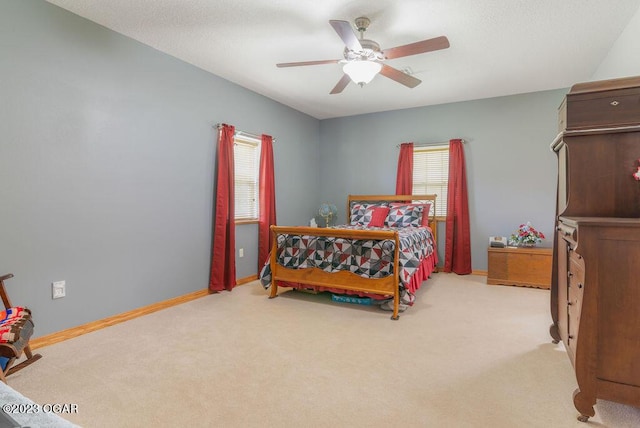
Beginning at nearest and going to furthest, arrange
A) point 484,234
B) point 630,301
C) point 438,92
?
1. point 630,301
2. point 438,92
3. point 484,234

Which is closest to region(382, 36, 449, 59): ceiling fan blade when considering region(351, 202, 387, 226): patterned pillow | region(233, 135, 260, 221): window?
region(233, 135, 260, 221): window

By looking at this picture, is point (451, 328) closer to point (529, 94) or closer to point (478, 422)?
point (478, 422)

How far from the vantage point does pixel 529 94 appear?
15.0 ft

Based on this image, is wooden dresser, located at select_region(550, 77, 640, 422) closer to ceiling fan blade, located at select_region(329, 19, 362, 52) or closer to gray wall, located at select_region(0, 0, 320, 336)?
ceiling fan blade, located at select_region(329, 19, 362, 52)

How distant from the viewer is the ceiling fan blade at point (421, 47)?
2.28 metres

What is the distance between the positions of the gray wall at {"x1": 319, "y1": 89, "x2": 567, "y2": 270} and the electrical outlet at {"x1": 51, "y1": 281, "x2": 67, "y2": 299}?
4.22 meters

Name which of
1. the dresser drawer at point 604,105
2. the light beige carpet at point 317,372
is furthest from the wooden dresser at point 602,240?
the light beige carpet at point 317,372

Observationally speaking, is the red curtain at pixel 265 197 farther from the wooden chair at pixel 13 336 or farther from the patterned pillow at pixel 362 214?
the wooden chair at pixel 13 336

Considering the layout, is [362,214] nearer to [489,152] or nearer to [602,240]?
[489,152]

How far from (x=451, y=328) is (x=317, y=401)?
1.54 meters

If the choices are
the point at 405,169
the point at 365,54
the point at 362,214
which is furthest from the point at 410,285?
the point at 405,169

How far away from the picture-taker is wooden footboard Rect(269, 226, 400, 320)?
316 cm

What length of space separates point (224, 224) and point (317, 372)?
2317 mm

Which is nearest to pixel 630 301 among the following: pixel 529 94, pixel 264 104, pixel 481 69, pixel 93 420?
pixel 93 420
